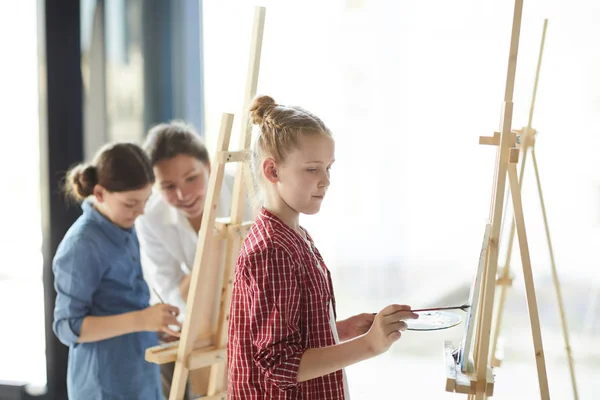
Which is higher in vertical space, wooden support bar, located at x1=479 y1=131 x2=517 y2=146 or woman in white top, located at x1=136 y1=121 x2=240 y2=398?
wooden support bar, located at x1=479 y1=131 x2=517 y2=146

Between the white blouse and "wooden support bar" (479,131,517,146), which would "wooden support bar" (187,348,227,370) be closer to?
the white blouse

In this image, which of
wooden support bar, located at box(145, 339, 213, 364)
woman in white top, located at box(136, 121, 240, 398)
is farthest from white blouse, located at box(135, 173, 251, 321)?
wooden support bar, located at box(145, 339, 213, 364)

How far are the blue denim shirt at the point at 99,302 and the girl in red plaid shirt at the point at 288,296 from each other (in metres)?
0.71

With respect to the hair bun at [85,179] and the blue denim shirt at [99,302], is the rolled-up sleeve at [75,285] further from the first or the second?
the hair bun at [85,179]

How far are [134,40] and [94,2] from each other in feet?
0.79

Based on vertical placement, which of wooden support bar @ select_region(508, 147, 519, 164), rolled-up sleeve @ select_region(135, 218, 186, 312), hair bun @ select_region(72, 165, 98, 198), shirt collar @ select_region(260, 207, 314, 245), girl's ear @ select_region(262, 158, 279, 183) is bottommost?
rolled-up sleeve @ select_region(135, 218, 186, 312)

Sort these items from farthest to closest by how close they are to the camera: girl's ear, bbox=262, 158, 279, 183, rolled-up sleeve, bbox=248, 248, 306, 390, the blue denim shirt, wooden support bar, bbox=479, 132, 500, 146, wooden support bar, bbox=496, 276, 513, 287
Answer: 1. wooden support bar, bbox=496, 276, 513, 287
2. the blue denim shirt
3. wooden support bar, bbox=479, 132, 500, 146
4. girl's ear, bbox=262, 158, 279, 183
5. rolled-up sleeve, bbox=248, 248, 306, 390

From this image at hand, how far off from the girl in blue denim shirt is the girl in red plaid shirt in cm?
64

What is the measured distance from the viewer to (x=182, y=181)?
7.87ft

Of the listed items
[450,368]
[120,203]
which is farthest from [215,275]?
[450,368]

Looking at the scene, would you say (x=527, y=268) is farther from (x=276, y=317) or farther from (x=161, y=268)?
(x=161, y=268)

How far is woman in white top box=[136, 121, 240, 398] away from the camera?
94.7 inches

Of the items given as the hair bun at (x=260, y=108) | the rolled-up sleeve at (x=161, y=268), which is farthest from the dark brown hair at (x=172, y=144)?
the hair bun at (x=260, y=108)

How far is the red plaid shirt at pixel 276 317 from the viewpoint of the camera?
4.70ft
